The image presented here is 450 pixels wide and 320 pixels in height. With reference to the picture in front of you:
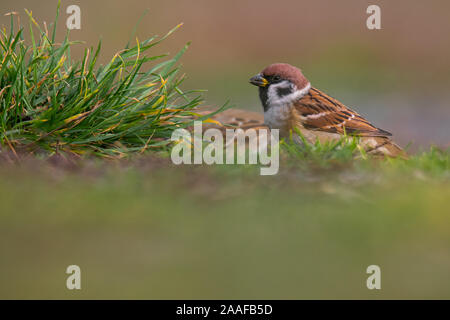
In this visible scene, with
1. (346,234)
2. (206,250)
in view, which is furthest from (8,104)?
(346,234)

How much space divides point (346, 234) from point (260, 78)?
3.11 m

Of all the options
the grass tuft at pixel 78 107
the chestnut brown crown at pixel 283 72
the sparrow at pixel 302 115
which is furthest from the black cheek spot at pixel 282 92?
the grass tuft at pixel 78 107

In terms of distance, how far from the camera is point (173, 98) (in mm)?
7879

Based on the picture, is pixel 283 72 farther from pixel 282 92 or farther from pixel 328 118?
pixel 328 118

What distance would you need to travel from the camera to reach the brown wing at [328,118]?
746 centimetres

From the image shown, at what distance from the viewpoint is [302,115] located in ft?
24.4

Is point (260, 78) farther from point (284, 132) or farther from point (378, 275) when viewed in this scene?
point (378, 275)

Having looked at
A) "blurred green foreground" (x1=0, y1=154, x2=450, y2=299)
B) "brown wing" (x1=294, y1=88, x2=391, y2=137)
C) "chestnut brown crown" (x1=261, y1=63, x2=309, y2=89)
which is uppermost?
"chestnut brown crown" (x1=261, y1=63, x2=309, y2=89)

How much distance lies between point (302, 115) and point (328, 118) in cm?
32

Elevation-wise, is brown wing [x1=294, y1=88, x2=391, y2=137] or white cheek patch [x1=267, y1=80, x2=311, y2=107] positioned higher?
white cheek patch [x1=267, y1=80, x2=311, y2=107]

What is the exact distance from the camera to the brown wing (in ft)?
24.5

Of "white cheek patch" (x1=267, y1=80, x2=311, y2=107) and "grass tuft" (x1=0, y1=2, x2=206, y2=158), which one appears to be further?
"white cheek patch" (x1=267, y1=80, x2=311, y2=107)

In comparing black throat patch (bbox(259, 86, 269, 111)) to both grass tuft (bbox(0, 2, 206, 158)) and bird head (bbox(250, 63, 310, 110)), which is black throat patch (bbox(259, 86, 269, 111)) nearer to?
bird head (bbox(250, 63, 310, 110))

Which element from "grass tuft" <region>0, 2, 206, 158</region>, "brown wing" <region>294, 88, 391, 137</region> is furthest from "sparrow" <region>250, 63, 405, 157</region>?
"grass tuft" <region>0, 2, 206, 158</region>
